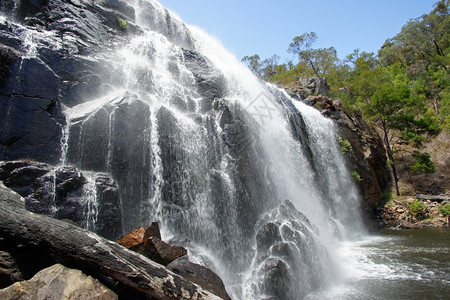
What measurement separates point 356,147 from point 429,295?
51.3 feet

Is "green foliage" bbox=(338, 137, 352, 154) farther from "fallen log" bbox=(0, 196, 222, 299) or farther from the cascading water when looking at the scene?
"fallen log" bbox=(0, 196, 222, 299)

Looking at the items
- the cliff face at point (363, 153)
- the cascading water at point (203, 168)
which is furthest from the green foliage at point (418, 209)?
the cascading water at point (203, 168)

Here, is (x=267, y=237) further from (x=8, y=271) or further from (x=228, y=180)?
(x=8, y=271)

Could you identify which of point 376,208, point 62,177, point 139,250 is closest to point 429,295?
point 139,250

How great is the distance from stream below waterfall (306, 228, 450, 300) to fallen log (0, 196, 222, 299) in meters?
5.39

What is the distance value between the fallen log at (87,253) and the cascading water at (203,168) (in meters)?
3.57

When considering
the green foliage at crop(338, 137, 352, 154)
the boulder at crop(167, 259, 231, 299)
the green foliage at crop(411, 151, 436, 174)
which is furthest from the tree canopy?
the boulder at crop(167, 259, 231, 299)

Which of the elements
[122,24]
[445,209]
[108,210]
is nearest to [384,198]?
[445,209]

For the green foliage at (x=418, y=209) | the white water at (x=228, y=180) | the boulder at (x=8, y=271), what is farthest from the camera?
the green foliage at (x=418, y=209)

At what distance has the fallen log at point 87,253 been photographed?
3.86m

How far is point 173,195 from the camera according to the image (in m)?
9.78

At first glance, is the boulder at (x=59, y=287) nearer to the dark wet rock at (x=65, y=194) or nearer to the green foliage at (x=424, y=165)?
the dark wet rock at (x=65, y=194)

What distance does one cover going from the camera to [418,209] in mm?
18297

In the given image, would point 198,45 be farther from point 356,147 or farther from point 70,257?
point 70,257
